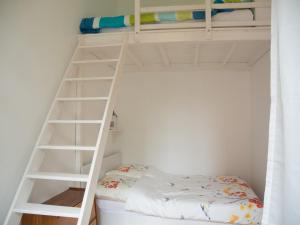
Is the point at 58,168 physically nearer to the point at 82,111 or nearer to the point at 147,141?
the point at 82,111

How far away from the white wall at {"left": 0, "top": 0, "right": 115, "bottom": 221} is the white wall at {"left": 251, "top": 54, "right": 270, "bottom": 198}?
7.59 ft

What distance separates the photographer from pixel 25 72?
169 centimetres

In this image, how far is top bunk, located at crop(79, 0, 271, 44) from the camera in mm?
2059

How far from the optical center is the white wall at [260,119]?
8.75 ft

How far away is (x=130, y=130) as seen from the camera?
374cm

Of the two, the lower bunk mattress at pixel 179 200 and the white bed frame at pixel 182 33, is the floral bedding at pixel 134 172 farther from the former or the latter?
the white bed frame at pixel 182 33

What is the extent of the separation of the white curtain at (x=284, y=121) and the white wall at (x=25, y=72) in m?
1.60

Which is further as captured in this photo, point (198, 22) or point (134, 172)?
point (134, 172)

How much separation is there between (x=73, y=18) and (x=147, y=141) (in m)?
2.13

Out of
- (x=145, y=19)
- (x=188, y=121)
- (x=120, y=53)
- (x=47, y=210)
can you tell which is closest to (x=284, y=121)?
(x=47, y=210)

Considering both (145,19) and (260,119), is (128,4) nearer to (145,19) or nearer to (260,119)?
(145,19)

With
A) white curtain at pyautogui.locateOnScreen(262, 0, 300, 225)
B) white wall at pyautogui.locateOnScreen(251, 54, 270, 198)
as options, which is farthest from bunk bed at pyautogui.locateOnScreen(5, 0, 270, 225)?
white curtain at pyautogui.locateOnScreen(262, 0, 300, 225)

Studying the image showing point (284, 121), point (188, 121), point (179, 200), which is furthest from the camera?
point (188, 121)

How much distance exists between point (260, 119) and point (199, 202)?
4.88 feet
